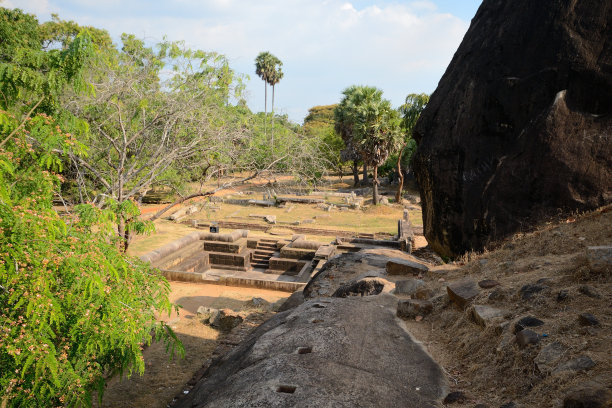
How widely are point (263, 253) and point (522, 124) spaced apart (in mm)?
13752

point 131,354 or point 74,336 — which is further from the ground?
point 74,336

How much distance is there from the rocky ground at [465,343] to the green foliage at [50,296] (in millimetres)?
1390

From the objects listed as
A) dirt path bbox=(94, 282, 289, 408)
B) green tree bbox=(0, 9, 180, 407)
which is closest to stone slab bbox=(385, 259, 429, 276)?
dirt path bbox=(94, 282, 289, 408)

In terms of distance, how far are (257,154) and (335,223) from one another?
1514 centimetres

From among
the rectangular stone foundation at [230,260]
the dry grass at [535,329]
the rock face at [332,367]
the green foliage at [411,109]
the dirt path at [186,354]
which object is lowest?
the dirt path at [186,354]

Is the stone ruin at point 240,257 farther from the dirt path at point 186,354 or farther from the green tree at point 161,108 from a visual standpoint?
the green tree at point 161,108

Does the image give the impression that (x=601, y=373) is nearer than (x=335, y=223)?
Yes

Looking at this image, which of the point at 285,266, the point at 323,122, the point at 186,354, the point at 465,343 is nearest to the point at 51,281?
the point at 465,343

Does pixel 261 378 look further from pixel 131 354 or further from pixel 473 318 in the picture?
pixel 473 318

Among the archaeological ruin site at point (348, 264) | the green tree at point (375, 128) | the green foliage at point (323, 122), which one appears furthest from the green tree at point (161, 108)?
the green foliage at point (323, 122)

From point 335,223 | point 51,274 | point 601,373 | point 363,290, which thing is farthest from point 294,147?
point 335,223

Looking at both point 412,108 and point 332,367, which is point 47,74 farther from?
point 412,108

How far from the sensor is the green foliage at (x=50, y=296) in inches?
137

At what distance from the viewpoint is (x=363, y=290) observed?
7914 millimetres
